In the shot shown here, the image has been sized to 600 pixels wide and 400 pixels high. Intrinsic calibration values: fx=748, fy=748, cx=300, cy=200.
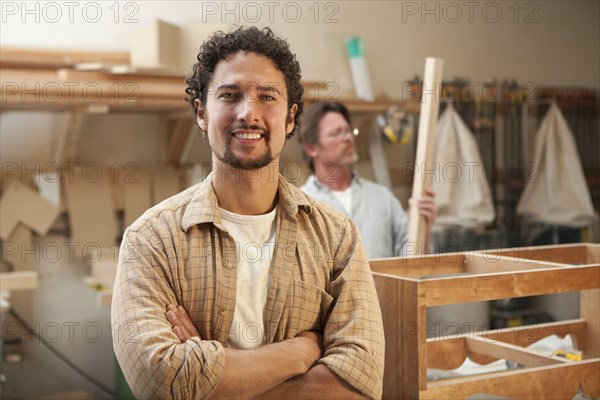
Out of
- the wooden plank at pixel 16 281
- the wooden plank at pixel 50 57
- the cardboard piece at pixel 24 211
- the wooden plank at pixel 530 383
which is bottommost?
the wooden plank at pixel 530 383

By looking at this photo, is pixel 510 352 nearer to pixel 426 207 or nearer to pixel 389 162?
pixel 426 207

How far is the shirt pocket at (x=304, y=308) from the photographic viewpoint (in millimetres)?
1595

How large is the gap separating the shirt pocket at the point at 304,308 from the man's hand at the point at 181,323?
0.20m

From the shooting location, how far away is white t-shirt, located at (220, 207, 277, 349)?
1.57 m

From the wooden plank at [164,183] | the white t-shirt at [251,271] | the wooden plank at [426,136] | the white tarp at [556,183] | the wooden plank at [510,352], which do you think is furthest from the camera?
the white tarp at [556,183]

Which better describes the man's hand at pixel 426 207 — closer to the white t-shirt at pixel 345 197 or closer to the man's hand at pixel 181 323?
the white t-shirt at pixel 345 197

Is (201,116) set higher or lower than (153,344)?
higher

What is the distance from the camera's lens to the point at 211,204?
5.25 feet

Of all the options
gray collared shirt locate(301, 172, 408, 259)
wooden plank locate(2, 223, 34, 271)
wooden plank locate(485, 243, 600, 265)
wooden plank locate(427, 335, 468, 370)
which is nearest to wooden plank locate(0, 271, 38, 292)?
wooden plank locate(2, 223, 34, 271)

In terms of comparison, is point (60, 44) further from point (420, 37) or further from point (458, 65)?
point (458, 65)

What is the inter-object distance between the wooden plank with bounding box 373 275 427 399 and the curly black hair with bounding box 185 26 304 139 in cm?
54

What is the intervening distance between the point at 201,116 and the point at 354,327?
1.95ft

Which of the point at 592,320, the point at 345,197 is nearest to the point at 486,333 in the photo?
the point at 592,320

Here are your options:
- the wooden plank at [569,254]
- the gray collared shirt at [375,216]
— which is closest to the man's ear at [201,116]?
the wooden plank at [569,254]
